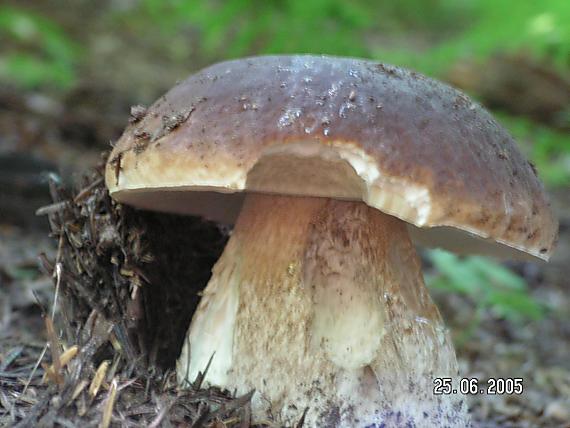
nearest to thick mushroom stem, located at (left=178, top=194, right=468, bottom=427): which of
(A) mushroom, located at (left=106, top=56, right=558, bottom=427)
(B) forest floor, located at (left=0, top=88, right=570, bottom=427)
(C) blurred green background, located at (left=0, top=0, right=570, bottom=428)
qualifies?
(A) mushroom, located at (left=106, top=56, right=558, bottom=427)

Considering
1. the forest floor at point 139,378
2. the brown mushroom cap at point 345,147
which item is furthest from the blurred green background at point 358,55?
the brown mushroom cap at point 345,147

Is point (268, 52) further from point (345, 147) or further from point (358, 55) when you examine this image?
point (345, 147)

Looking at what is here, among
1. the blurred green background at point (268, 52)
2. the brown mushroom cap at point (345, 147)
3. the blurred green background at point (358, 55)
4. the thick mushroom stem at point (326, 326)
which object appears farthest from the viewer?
the blurred green background at point (268, 52)

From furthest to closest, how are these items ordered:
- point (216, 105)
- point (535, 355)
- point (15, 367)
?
point (535, 355), point (15, 367), point (216, 105)

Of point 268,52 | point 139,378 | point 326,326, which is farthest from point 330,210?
point 268,52

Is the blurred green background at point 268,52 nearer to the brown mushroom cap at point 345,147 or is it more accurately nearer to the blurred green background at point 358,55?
the blurred green background at point 358,55

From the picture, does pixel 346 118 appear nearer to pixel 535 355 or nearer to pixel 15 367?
pixel 15 367

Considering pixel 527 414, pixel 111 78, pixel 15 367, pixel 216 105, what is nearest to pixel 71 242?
pixel 15 367

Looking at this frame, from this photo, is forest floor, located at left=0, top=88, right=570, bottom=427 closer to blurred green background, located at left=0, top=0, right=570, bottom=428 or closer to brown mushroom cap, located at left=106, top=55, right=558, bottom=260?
blurred green background, located at left=0, top=0, right=570, bottom=428
